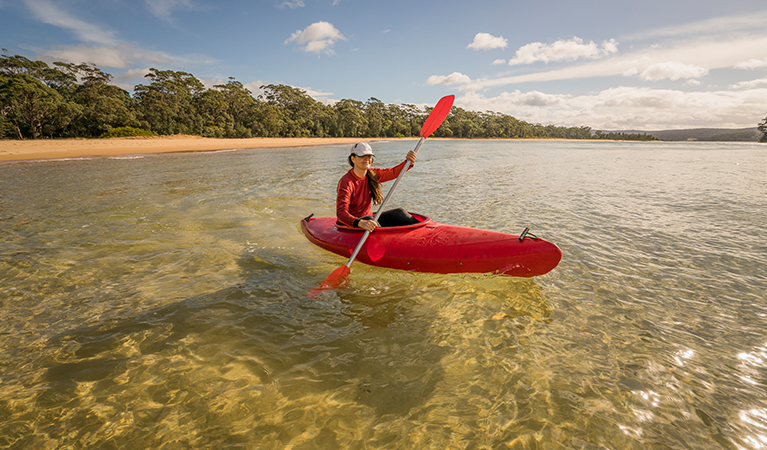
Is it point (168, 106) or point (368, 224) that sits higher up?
point (168, 106)

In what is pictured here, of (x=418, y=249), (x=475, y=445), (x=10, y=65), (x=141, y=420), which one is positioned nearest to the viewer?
(x=475, y=445)

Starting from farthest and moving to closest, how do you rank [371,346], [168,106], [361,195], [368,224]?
[168,106] < [361,195] < [368,224] < [371,346]

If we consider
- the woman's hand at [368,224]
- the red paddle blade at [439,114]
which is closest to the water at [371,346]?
the woman's hand at [368,224]

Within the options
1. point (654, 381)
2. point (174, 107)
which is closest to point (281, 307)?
point (654, 381)

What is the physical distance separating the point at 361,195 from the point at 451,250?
67.5 inches

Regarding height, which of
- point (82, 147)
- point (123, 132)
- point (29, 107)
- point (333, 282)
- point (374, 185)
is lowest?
point (333, 282)

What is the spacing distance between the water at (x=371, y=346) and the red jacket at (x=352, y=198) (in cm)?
87

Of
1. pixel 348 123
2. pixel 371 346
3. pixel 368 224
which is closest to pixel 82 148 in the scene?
pixel 368 224

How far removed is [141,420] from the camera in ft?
7.91

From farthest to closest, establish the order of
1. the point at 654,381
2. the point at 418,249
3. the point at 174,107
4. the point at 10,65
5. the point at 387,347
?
the point at 174,107 < the point at 10,65 < the point at 418,249 < the point at 387,347 < the point at 654,381

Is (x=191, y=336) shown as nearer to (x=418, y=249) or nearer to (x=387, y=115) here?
(x=418, y=249)

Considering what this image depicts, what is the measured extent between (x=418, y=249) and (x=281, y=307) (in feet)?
6.67

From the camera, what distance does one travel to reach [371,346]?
327 centimetres

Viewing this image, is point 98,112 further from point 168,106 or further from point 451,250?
point 451,250
